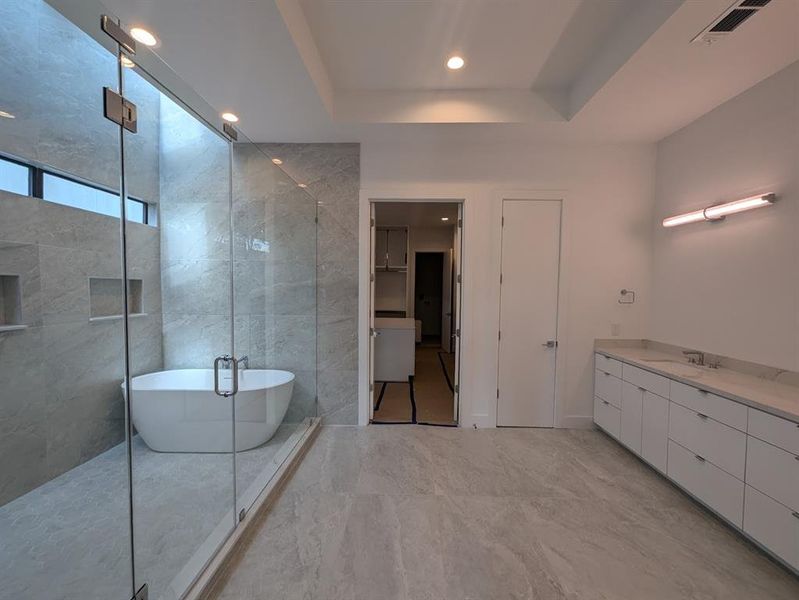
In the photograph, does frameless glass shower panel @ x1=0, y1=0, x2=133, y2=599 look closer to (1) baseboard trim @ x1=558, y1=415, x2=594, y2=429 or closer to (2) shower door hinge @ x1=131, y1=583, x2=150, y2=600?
(2) shower door hinge @ x1=131, y1=583, x2=150, y2=600

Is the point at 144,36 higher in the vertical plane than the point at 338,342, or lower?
higher

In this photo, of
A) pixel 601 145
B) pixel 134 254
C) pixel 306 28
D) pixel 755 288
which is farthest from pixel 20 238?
pixel 755 288

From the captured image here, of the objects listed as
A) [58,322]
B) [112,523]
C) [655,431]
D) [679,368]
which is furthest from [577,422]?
[58,322]

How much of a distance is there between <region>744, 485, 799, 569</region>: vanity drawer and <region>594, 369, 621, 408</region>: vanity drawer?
1088mm

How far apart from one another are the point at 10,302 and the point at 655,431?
4412mm

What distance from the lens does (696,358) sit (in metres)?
2.54

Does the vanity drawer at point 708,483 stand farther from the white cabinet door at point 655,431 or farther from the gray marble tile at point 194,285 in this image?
the gray marble tile at point 194,285

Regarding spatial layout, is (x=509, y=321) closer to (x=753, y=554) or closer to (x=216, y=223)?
(x=753, y=554)

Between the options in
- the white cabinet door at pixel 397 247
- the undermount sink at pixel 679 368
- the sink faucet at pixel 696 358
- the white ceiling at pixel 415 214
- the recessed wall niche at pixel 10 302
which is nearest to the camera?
the recessed wall niche at pixel 10 302

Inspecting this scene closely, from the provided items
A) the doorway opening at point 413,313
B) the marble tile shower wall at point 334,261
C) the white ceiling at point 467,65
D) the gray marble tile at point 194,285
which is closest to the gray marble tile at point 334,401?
the marble tile shower wall at point 334,261

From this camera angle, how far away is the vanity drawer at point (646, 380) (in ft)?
7.55

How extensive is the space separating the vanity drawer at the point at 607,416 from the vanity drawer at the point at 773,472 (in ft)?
3.52

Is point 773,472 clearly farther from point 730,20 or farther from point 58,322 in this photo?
point 58,322

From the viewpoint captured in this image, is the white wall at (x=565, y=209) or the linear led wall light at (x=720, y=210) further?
the white wall at (x=565, y=209)
